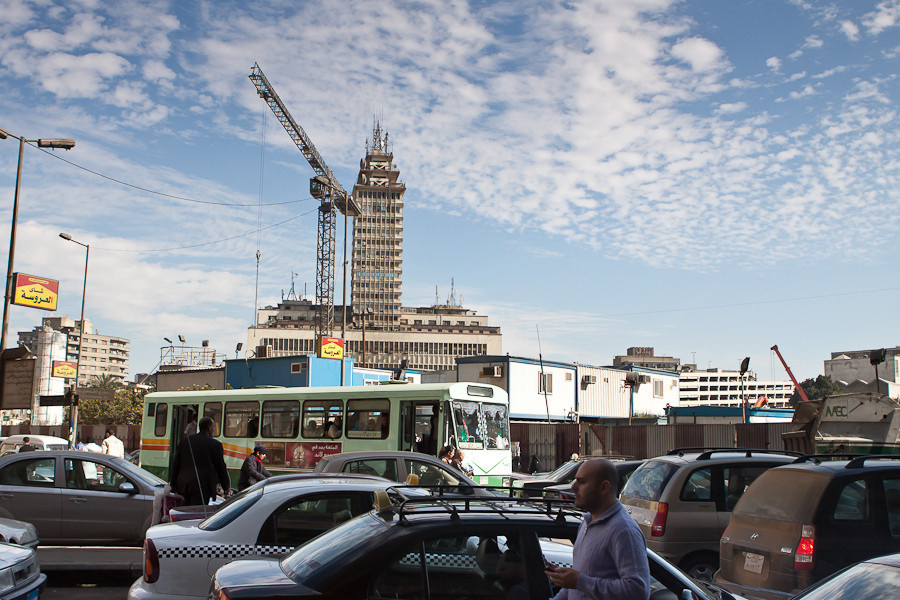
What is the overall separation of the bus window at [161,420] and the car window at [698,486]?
63.4ft

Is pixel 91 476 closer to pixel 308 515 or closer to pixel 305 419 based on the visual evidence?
pixel 308 515

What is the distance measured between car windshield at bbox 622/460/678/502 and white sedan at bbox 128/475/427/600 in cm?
359

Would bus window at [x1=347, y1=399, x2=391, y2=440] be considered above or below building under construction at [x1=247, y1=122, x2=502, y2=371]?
below

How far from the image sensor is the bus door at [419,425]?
18.0 meters

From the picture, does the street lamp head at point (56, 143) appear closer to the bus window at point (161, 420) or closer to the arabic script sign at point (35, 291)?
the arabic script sign at point (35, 291)

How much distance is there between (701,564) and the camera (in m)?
8.96

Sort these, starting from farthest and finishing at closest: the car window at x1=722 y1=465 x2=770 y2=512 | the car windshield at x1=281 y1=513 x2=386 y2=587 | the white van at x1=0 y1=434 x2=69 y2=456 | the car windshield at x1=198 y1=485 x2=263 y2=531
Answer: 1. the white van at x1=0 y1=434 x2=69 y2=456
2. the car window at x1=722 y1=465 x2=770 y2=512
3. the car windshield at x1=198 y1=485 x2=263 y2=531
4. the car windshield at x1=281 y1=513 x2=386 y2=587

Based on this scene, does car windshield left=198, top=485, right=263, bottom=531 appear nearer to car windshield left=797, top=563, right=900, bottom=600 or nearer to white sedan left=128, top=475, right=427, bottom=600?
white sedan left=128, top=475, right=427, bottom=600

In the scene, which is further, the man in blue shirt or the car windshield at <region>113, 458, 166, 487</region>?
the car windshield at <region>113, 458, 166, 487</region>

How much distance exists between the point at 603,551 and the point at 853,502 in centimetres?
422

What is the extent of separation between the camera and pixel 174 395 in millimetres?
24500

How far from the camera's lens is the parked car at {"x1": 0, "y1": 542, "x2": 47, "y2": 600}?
695 cm

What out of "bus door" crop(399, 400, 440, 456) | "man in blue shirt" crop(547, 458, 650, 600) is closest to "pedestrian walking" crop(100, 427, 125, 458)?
"bus door" crop(399, 400, 440, 456)

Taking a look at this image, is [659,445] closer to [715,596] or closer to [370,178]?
[715,596]
